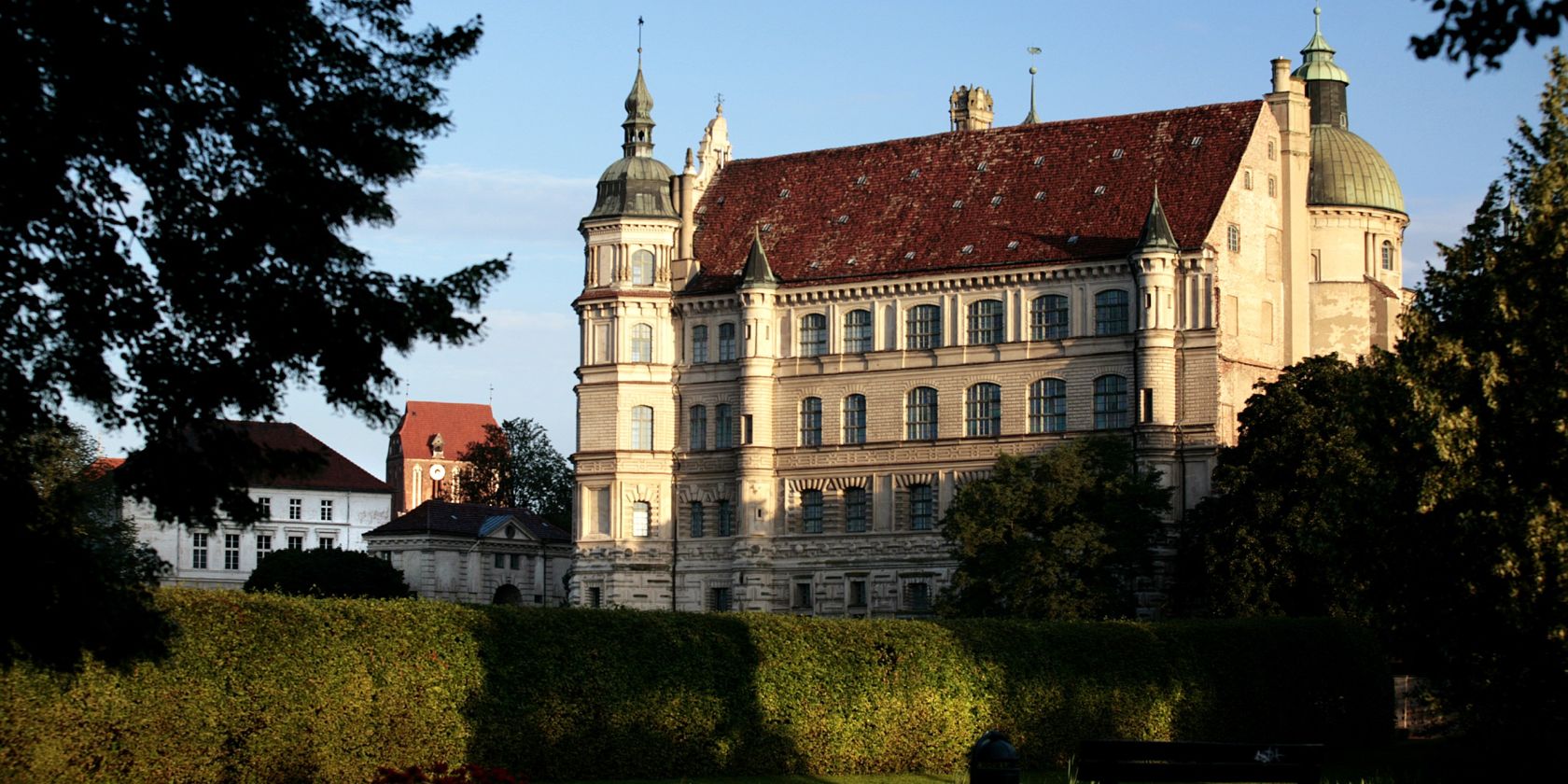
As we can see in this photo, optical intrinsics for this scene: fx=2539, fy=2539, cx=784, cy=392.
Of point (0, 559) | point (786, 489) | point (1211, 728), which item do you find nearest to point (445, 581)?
point (786, 489)

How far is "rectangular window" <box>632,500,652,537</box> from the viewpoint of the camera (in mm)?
102562

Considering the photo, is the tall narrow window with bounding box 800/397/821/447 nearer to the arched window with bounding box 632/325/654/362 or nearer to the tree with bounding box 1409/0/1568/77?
the arched window with bounding box 632/325/654/362

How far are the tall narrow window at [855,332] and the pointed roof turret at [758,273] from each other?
3316 millimetres

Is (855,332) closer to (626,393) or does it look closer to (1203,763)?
(626,393)

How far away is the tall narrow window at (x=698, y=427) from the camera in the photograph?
103 m

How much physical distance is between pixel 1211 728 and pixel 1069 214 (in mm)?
42251

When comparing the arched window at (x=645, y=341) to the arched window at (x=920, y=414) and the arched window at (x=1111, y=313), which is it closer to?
the arched window at (x=920, y=414)

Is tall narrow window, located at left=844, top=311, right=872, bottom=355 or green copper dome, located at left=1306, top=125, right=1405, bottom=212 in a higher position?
green copper dome, located at left=1306, top=125, right=1405, bottom=212

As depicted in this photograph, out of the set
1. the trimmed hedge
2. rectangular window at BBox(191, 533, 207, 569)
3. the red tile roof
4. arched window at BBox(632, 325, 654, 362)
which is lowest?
the trimmed hedge

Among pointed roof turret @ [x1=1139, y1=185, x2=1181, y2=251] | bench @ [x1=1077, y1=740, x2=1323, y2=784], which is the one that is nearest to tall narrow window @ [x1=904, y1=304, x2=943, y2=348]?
pointed roof turret @ [x1=1139, y1=185, x2=1181, y2=251]

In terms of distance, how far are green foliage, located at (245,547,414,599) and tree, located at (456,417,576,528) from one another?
53874 mm

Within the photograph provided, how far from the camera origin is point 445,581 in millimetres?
133125

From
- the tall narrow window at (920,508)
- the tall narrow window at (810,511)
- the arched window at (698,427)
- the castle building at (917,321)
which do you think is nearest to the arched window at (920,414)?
the castle building at (917,321)

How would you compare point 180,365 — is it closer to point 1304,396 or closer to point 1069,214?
point 1304,396
